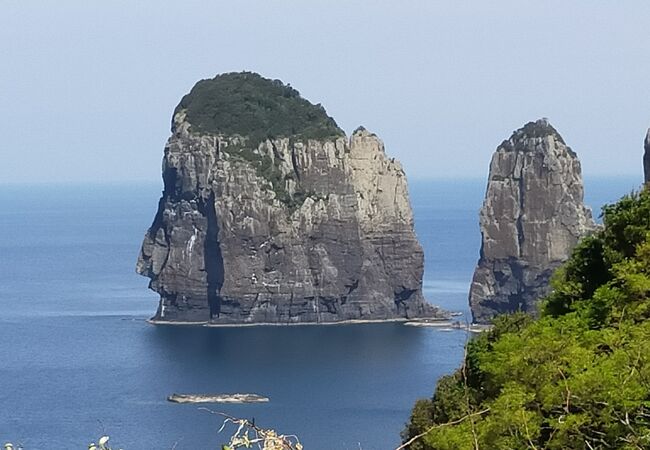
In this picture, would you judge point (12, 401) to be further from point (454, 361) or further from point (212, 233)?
point (212, 233)

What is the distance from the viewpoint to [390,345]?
9331cm

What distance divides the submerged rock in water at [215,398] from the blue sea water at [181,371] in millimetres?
637

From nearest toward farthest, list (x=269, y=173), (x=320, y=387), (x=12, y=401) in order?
(x=12, y=401) < (x=320, y=387) < (x=269, y=173)

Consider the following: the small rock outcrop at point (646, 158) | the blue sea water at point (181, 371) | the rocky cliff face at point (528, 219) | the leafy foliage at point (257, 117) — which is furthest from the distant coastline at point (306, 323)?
the small rock outcrop at point (646, 158)

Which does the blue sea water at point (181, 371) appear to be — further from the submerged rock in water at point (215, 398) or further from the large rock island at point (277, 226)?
the large rock island at point (277, 226)

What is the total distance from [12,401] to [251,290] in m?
36.7

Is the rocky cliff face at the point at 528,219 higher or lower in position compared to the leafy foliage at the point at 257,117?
lower

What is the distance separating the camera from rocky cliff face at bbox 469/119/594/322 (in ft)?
348

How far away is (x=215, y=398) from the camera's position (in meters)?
71.7

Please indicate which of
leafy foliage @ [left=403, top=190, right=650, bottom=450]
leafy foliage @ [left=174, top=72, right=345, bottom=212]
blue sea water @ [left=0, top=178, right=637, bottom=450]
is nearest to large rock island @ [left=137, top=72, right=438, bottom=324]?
leafy foliage @ [left=174, top=72, right=345, bottom=212]

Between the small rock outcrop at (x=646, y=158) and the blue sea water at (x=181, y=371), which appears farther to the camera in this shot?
the small rock outcrop at (x=646, y=158)

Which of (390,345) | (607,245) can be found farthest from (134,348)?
(607,245)

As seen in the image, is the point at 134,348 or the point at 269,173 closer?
Result: the point at 134,348

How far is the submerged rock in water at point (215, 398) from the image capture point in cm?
7050
